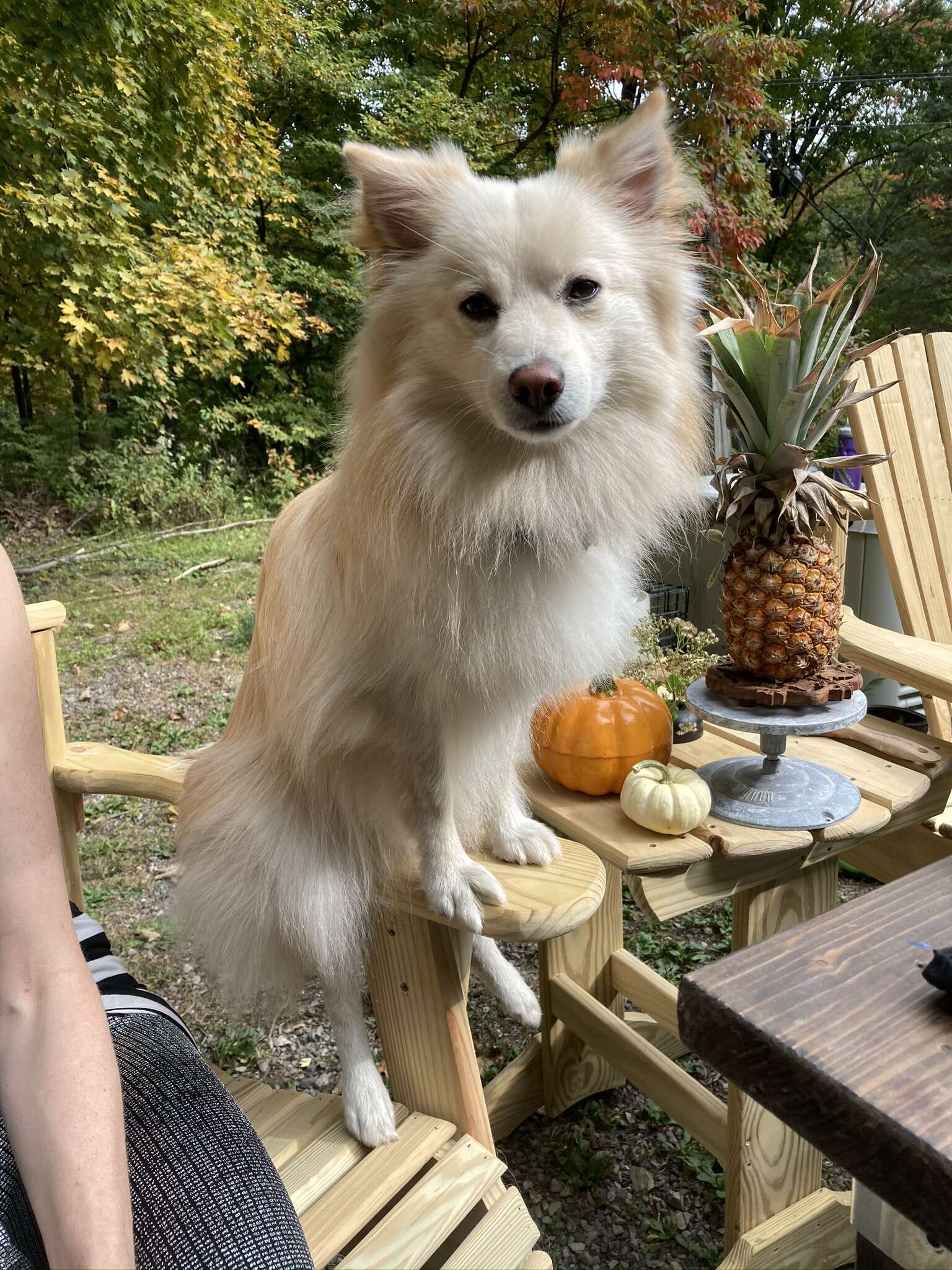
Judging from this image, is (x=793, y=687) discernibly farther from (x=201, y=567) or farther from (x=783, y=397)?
(x=201, y=567)

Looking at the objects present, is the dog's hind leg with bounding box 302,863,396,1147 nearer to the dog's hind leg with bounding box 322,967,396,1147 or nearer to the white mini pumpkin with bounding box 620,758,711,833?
the dog's hind leg with bounding box 322,967,396,1147

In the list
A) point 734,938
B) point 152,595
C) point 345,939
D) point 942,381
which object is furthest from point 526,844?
point 152,595

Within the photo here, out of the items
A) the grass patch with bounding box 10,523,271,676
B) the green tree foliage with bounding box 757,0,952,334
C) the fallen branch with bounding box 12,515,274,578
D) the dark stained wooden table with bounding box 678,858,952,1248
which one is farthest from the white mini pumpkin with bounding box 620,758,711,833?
the green tree foliage with bounding box 757,0,952,334

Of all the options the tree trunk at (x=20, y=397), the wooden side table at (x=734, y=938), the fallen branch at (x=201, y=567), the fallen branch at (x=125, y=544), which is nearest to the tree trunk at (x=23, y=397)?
the tree trunk at (x=20, y=397)

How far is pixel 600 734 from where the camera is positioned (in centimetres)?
159

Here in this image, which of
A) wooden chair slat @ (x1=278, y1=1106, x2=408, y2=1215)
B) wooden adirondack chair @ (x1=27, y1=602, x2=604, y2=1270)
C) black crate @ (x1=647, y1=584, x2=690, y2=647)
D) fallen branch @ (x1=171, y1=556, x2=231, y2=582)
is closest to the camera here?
wooden adirondack chair @ (x1=27, y1=602, x2=604, y2=1270)

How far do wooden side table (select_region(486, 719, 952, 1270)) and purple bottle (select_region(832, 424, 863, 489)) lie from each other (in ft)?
4.87

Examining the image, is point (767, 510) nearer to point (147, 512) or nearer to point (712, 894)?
point (712, 894)

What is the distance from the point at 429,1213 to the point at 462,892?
50 cm

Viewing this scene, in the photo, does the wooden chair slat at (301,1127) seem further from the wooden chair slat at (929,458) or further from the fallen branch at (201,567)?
the fallen branch at (201,567)

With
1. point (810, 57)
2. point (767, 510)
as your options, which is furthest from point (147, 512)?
point (810, 57)

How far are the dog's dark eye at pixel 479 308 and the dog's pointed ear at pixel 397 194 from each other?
0.13 meters

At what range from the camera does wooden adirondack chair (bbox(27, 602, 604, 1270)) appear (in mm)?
1264

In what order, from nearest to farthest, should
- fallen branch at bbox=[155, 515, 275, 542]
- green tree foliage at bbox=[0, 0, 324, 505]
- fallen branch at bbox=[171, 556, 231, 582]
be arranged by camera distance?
green tree foliage at bbox=[0, 0, 324, 505], fallen branch at bbox=[171, 556, 231, 582], fallen branch at bbox=[155, 515, 275, 542]
